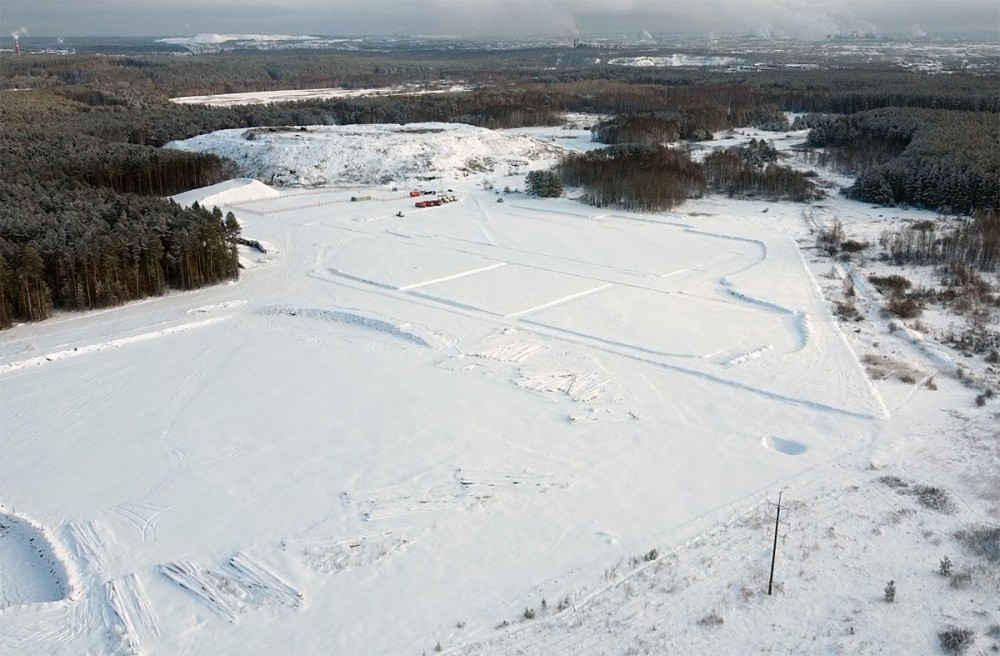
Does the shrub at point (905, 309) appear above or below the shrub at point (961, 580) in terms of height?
above

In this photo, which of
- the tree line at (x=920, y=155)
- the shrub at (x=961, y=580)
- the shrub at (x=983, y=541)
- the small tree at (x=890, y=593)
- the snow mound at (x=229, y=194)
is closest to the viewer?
the small tree at (x=890, y=593)

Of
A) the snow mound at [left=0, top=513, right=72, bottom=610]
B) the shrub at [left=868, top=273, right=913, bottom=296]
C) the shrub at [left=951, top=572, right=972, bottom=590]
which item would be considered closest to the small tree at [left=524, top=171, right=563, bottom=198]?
the shrub at [left=868, top=273, right=913, bottom=296]

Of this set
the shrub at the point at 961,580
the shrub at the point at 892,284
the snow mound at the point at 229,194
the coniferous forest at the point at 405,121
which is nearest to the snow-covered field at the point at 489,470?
the shrub at the point at 961,580

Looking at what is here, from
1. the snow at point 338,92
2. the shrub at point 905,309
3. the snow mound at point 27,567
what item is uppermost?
the snow at point 338,92

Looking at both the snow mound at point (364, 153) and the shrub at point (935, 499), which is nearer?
the shrub at point (935, 499)

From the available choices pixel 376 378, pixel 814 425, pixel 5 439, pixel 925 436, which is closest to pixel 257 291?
pixel 376 378

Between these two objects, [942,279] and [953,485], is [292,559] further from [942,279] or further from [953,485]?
[942,279]

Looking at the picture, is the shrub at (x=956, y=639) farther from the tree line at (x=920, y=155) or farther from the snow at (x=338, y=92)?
the snow at (x=338, y=92)

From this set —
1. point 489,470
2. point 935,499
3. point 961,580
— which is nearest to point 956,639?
point 961,580
